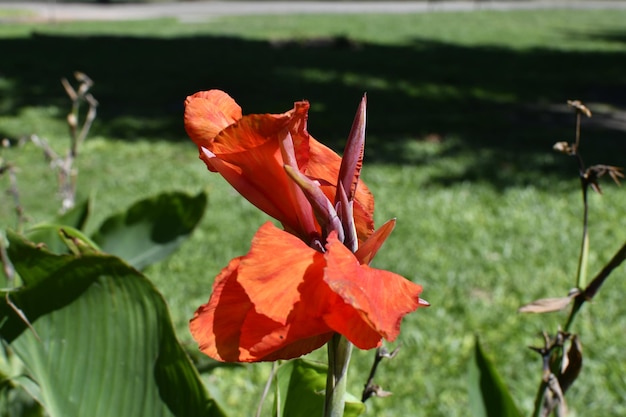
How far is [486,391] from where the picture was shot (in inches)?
44.0

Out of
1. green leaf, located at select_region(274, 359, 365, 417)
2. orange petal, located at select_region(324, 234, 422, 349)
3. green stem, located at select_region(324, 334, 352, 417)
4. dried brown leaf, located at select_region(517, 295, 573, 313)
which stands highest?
orange petal, located at select_region(324, 234, 422, 349)

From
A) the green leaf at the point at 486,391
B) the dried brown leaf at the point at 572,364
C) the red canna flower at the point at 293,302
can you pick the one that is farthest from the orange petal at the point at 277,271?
the green leaf at the point at 486,391

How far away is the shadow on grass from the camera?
6422 millimetres

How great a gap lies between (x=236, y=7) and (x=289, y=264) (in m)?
24.1

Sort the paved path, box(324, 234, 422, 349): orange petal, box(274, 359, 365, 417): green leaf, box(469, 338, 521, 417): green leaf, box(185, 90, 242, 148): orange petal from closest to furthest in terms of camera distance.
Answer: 1. box(324, 234, 422, 349): orange petal
2. box(185, 90, 242, 148): orange petal
3. box(274, 359, 365, 417): green leaf
4. box(469, 338, 521, 417): green leaf
5. the paved path

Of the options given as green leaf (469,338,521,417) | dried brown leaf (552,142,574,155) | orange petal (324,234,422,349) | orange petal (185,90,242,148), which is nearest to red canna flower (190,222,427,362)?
orange petal (324,234,422,349)

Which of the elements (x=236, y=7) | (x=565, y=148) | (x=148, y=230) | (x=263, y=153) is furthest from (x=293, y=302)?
(x=236, y=7)

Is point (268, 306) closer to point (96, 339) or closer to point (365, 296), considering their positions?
point (365, 296)

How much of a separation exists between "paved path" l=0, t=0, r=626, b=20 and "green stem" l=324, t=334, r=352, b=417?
18.8 m

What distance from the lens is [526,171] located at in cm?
552

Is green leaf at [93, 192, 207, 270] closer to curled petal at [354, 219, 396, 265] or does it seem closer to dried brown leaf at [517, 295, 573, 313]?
dried brown leaf at [517, 295, 573, 313]

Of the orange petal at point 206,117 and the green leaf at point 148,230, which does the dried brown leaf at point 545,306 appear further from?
the green leaf at point 148,230

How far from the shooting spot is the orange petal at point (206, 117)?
2.08 ft

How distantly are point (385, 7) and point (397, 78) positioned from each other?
14.6 m
